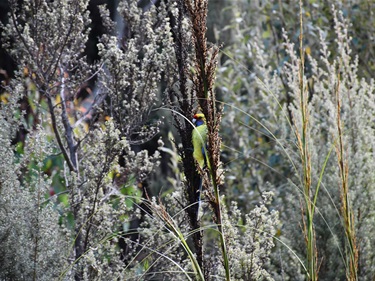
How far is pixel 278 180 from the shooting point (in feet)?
16.9

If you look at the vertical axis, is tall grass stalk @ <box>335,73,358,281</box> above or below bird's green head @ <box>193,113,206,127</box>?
below

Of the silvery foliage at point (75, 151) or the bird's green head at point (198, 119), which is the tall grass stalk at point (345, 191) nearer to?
the bird's green head at point (198, 119)

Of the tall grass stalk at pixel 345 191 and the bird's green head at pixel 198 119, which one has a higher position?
the bird's green head at pixel 198 119

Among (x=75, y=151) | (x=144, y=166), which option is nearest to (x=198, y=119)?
(x=144, y=166)

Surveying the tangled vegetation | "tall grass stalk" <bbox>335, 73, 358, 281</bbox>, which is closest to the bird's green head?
the tangled vegetation

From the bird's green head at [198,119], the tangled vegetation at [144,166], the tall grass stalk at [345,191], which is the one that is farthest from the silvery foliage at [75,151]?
the tall grass stalk at [345,191]

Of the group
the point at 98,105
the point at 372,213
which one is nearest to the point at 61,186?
the point at 98,105

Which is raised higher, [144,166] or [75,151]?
[75,151]

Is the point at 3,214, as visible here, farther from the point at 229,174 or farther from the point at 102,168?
the point at 229,174

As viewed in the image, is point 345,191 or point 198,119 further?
point 198,119

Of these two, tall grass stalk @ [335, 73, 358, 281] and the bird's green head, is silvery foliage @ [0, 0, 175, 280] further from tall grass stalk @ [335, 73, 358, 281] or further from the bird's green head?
tall grass stalk @ [335, 73, 358, 281]

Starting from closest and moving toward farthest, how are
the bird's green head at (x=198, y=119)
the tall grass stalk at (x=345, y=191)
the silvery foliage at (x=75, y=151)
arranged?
the tall grass stalk at (x=345, y=191) → the bird's green head at (x=198, y=119) → the silvery foliage at (x=75, y=151)

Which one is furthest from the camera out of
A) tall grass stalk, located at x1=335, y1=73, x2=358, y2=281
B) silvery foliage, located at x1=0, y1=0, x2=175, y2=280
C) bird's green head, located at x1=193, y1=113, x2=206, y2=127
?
silvery foliage, located at x1=0, y1=0, x2=175, y2=280

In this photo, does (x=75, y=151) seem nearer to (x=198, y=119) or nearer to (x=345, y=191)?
(x=198, y=119)
